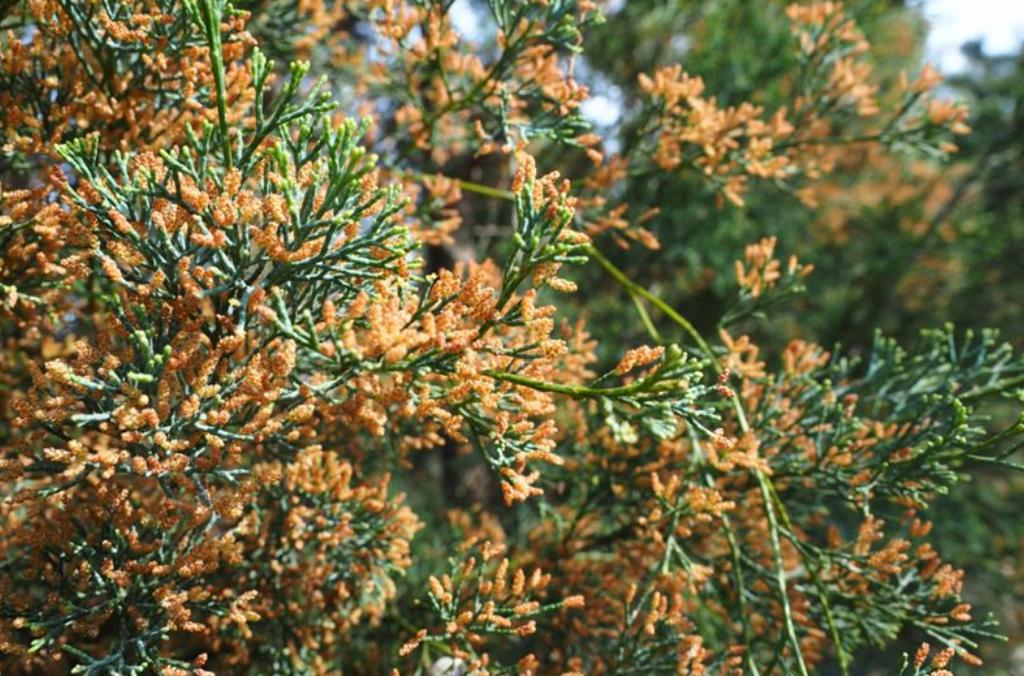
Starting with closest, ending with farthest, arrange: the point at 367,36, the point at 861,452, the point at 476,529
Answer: the point at 861,452, the point at 476,529, the point at 367,36

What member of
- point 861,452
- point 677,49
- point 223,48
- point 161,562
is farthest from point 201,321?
point 677,49

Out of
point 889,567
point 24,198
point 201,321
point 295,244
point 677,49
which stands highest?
point 677,49

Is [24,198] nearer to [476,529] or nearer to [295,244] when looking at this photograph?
[295,244]

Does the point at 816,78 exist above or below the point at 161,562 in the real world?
above

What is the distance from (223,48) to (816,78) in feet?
11.9

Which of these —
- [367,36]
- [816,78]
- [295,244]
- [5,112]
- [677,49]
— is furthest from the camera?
[677,49]

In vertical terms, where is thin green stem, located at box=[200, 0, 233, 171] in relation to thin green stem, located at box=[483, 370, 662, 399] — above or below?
above

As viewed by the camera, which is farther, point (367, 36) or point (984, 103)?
point (984, 103)

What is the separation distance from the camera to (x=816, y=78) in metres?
4.69

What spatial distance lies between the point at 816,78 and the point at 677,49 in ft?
16.1

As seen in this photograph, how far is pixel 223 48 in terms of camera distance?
292 cm

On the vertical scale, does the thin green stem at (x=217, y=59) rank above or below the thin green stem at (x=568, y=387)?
above

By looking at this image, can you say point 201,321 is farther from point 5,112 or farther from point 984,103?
point 984,103

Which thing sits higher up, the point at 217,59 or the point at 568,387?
the point at 217,59
